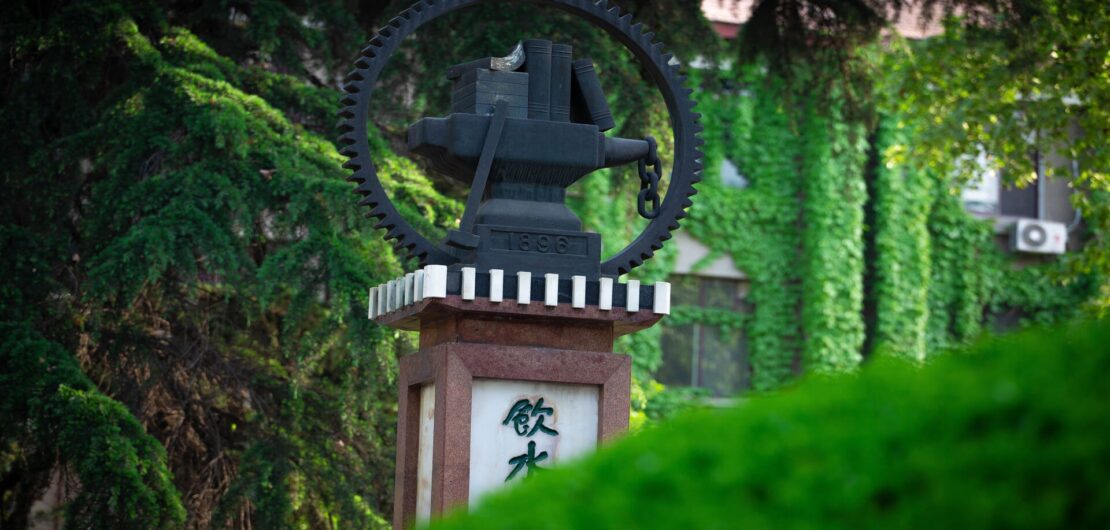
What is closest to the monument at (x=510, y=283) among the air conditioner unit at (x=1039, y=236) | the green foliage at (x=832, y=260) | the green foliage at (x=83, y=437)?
the green foliage at (x=83, y=437)

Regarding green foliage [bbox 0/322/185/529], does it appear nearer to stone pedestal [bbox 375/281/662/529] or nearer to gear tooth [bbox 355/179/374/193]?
stone pedestal [bbox 375/281/662/529]

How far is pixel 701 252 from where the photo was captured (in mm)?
21953

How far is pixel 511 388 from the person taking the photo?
6238mm

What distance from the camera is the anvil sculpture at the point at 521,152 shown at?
20.7 feet

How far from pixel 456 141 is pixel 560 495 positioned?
12.5 feet

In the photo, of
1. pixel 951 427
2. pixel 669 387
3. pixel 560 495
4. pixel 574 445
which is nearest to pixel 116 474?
pixel 574 445

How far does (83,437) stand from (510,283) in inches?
152

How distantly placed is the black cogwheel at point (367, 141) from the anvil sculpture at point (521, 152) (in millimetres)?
207

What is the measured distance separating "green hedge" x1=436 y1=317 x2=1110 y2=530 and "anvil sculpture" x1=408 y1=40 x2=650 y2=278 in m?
3.52

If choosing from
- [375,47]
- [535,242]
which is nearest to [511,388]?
[535,242]

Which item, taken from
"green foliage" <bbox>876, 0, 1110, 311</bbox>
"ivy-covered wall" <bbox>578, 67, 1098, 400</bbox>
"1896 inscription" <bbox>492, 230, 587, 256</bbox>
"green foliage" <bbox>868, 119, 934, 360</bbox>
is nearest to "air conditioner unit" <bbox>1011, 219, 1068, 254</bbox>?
"ivy-covered wall" <bbox>578, 67, 1098, 400</bbox>

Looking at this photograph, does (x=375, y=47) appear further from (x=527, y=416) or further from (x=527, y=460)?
(x=527, y=460)

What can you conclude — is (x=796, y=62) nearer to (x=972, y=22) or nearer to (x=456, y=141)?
(x=972, y=22)

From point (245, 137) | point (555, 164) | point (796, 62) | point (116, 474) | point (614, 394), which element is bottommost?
point (116, 474)
